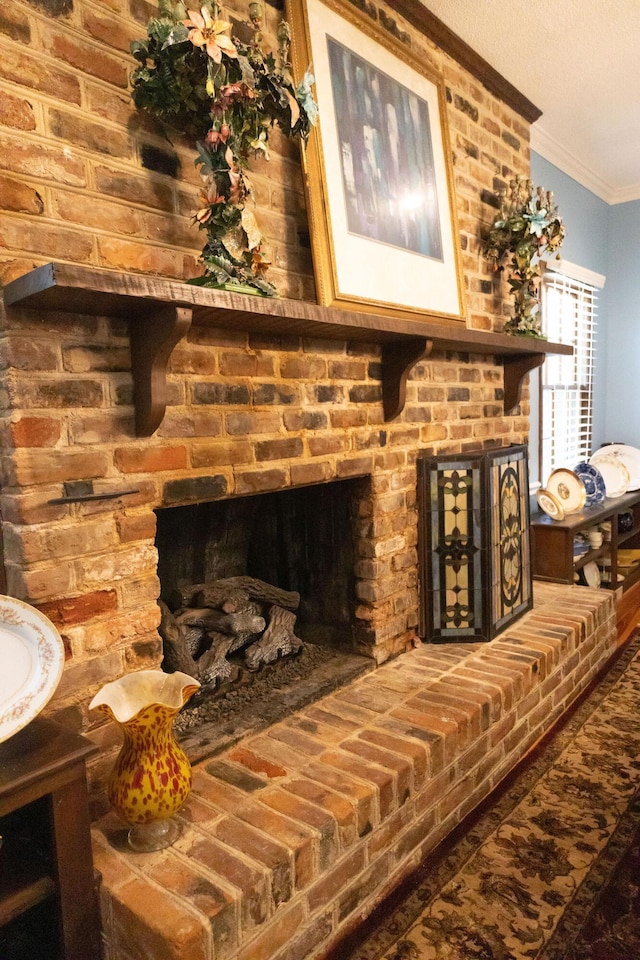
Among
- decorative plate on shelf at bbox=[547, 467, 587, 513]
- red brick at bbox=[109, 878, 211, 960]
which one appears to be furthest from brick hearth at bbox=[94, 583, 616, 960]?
decorative plate on shelf at bbox=[547, 467, 587, 513]

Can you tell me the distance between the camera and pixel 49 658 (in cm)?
116

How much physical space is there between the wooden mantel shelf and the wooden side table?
0.69 meters

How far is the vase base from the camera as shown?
1310 mm

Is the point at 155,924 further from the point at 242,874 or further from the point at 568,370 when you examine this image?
the point at 568,370

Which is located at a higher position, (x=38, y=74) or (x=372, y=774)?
(x=38, y=74)

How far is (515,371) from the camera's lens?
2846 mm

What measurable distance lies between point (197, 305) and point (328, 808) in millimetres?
1184

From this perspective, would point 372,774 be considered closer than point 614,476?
Yes

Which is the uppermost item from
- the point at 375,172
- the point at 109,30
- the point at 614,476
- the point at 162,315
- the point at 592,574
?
the point at 109,30

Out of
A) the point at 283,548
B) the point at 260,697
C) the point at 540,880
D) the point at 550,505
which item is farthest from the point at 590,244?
the point at 540,880

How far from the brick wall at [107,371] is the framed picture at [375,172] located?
97mm

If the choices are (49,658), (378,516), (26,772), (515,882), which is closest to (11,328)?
(49,658)

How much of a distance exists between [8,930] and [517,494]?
2.24 meters

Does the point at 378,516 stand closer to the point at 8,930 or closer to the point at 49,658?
the point at 49,658
